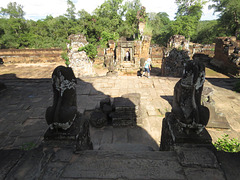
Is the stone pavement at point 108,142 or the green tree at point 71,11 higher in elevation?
the green tree at point 71,11

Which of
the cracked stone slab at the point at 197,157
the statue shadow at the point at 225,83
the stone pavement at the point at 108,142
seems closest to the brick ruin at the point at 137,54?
the statue shadow at the point at 225,83

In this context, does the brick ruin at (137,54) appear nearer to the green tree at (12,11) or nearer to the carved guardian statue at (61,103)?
the carved guardian statue at (61,103)

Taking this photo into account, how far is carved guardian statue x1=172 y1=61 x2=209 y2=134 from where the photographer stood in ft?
6.45

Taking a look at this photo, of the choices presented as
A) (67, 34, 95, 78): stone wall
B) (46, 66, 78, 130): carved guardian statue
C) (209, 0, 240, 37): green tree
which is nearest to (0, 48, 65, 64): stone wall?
(67, 34, 95, 78): stone wall

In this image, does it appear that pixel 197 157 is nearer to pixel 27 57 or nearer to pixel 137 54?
pixel 137 54

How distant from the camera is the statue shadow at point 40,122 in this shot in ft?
11.1

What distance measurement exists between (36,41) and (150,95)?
2587 centimetres

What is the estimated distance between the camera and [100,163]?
1906mm

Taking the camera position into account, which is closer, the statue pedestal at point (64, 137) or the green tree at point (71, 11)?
the statue pedestal at point (64, 137)

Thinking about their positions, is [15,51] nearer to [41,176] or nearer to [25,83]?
[25,83]

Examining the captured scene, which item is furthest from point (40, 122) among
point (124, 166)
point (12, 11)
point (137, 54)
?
point (12, 11)

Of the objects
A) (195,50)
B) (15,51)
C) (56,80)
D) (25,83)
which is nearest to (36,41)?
(15,51)

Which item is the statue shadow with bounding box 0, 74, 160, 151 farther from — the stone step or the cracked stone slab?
the cracked stone slab

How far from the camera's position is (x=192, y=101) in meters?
2.02
